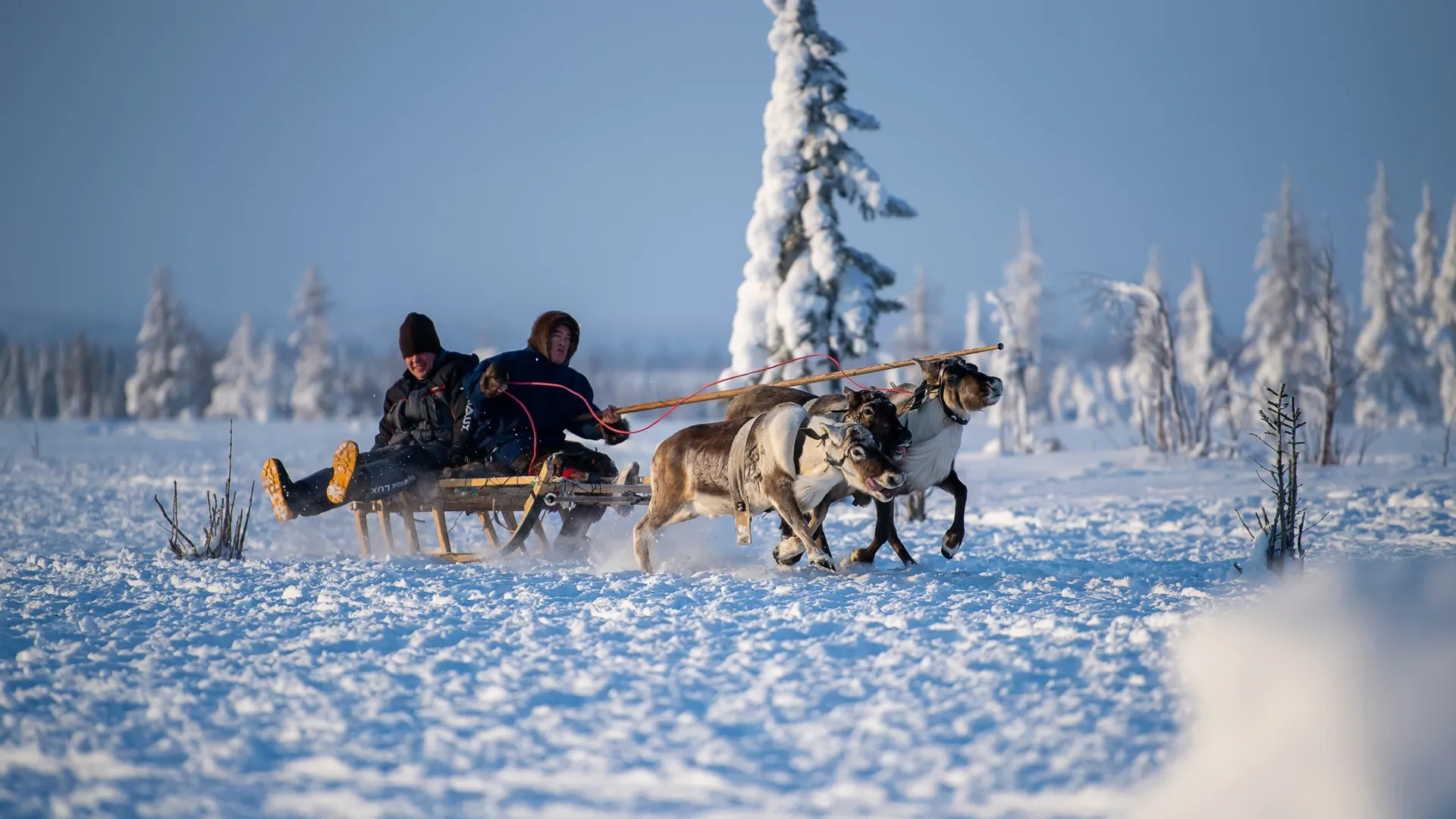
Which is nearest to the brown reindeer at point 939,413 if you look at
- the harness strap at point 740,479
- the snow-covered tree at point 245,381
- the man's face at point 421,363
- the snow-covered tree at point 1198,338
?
the harness strap at point 740,479

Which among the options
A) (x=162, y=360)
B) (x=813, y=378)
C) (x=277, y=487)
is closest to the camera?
(x=813, y=378)

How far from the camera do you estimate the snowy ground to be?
2.87m

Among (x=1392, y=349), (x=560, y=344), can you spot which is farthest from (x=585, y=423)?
(x=1392, y=349)

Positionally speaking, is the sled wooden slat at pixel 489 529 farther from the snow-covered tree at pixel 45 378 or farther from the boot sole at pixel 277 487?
the snow-covered tree at pixel 45 378

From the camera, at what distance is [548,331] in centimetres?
774

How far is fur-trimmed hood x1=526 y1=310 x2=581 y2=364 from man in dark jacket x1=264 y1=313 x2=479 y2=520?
1.88 feet

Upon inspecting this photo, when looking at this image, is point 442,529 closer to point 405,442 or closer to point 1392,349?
point 405,442

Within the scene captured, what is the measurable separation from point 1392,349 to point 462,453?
36.6m

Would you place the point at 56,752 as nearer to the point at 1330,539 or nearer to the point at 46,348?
the point at 1330,539

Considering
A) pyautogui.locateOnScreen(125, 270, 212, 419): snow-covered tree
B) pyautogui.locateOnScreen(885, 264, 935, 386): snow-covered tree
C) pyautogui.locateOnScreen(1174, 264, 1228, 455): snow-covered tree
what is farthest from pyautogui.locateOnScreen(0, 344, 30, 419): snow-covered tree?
pyautogui.locateOnScreen(1174, 264, 1228, 455): snow-covered tree

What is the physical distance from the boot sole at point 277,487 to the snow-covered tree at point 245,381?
47057 millimetres

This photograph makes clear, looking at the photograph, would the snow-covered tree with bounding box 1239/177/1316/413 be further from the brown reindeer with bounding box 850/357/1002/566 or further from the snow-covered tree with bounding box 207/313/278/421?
the snow-covered tree with bounding box 207/313/278/421

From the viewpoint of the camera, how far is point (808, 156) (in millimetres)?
14703

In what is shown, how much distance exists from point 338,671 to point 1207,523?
9.32 metres
